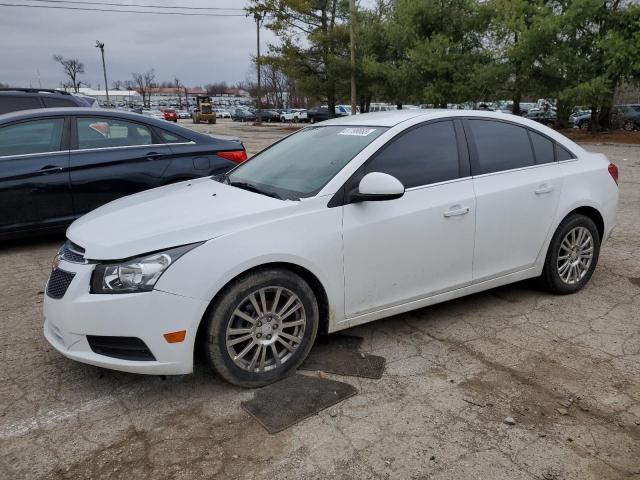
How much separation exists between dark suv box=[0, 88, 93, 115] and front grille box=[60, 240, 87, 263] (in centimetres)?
595

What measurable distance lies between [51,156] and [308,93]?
97.1ft

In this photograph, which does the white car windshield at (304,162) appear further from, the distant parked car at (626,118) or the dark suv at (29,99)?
the distant parked car at (626,118)

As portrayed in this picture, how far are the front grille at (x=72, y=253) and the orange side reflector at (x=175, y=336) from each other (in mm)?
649

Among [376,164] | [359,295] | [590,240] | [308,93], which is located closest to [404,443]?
[359,295]

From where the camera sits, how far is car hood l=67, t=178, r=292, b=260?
2896mm

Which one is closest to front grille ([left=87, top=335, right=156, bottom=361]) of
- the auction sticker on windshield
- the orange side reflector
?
the orange side reflector

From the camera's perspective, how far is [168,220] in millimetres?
3115

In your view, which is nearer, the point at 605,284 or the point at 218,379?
the point at 218,379

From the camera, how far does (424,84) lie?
25.4 metres

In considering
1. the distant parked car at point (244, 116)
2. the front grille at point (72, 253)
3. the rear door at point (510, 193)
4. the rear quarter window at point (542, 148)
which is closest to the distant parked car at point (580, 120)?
the distant parked car at point (244, 116)

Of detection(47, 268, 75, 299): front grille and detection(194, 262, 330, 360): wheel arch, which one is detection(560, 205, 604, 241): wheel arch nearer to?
detection(194, 262, 330, 360): wheel arch

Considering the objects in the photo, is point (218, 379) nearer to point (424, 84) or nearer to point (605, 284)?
point (605, 284)

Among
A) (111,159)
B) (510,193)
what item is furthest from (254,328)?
(111,159)

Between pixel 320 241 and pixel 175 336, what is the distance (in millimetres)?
979
